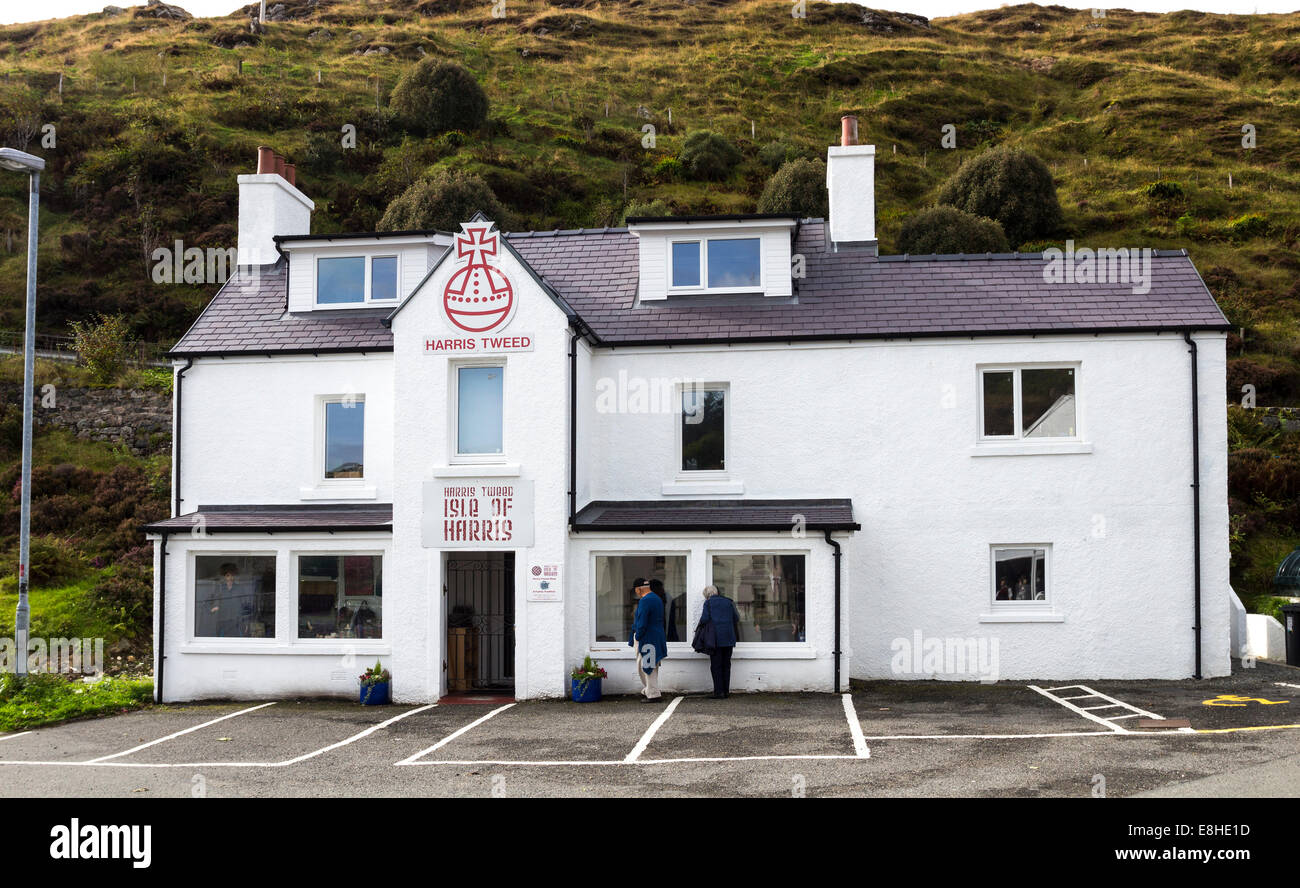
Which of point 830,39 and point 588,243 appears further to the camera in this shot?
point 830,39

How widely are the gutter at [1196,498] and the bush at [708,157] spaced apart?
1556 inches

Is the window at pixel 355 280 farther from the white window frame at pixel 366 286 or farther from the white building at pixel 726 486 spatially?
the white building at pixel 726 486

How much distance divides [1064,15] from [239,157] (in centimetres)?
8320

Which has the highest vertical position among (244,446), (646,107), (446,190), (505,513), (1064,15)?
(1064,15)

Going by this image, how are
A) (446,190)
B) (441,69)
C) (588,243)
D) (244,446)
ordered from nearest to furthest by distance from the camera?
(244,446)
(588,243)
(446,190)
(441,69)

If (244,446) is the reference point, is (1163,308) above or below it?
above

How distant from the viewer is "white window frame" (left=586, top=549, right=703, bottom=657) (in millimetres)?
16266

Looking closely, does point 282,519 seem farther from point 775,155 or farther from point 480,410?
point 775,155

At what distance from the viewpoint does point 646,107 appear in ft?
224

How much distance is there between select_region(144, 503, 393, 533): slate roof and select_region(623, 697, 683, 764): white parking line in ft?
17.1

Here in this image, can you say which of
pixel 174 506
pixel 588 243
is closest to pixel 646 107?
pixel 588 243

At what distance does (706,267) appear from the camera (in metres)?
18.9

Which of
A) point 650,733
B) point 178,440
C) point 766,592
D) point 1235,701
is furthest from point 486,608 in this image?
point 1235,701

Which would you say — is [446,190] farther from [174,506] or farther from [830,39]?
[830,39]
